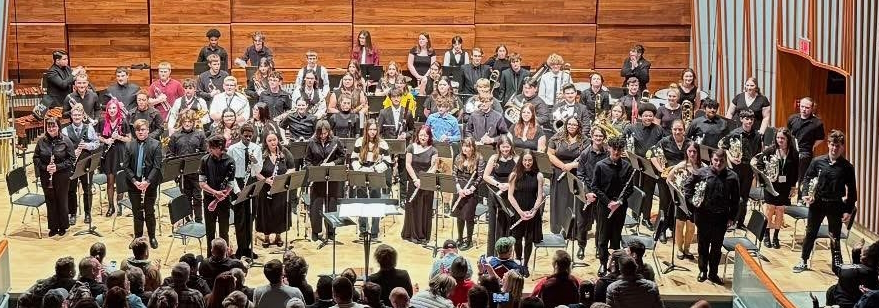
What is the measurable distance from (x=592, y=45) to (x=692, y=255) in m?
7.58

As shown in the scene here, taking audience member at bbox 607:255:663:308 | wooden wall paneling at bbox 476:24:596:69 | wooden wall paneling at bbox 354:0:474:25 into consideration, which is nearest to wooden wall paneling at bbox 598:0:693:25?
wooden wall paneling at bbox 476:24:596:69

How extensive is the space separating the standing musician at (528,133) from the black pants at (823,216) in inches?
106

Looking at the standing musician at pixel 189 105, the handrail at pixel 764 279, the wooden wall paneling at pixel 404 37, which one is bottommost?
the handrail at pixel 764 279

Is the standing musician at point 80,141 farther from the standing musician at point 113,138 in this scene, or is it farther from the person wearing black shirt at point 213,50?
the person wearing black shirt at point 213,50

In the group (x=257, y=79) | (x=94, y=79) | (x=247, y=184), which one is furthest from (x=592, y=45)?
(x=247, y=184)

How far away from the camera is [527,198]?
11594mm

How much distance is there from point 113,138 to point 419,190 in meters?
3.39

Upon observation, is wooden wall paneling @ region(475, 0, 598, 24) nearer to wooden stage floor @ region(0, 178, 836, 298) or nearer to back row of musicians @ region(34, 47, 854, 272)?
back row of musicians @ region(34, 47, 854, 272)

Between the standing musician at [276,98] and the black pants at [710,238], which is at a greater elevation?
the standing musician at [276,98]

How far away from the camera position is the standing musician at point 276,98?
14789mm

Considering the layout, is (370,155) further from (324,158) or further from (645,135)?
(645,135)

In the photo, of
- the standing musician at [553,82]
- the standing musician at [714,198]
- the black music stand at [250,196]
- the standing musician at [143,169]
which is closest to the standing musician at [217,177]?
→ the black music stand at [250,196]

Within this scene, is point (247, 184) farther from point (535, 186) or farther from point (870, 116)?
point (870, 116)

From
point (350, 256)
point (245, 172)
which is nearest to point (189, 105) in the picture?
point (245, 172)
